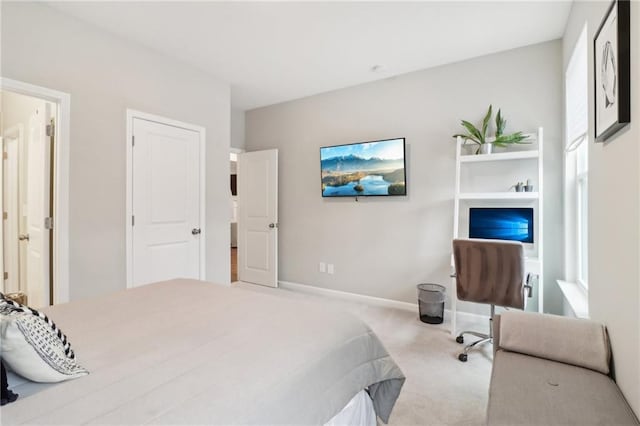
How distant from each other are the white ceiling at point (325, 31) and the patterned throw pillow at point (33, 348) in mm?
2304

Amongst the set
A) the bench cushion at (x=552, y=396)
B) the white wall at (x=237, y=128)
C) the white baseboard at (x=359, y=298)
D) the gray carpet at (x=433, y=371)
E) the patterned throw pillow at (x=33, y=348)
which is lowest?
the gray carpet at (x=433, y=371)

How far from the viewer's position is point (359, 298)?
3941 mm

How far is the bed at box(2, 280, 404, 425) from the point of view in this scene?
0.80 m

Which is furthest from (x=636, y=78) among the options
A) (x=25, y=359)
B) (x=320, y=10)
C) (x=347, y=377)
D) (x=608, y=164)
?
(x=25, y=359)

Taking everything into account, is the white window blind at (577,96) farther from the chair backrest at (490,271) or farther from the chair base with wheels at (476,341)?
the chair base with wheels at (476,341)

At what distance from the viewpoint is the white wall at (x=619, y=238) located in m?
1.14

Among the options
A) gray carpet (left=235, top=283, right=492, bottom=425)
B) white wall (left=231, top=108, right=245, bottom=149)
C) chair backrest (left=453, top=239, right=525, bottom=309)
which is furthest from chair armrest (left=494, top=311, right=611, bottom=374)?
white wall (left=231, top=108, right=245, bottom=149)

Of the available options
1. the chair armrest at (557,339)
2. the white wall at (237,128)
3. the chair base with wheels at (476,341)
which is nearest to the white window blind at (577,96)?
the chair armrest at (557,339)

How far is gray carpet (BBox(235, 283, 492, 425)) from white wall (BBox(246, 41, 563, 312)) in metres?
0.53

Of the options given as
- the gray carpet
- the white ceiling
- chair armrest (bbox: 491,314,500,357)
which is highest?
the white ceiling

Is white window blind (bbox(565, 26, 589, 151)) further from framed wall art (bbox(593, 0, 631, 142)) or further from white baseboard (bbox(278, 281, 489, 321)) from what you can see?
white baseboard (bbox(278, 281, 489, 321))

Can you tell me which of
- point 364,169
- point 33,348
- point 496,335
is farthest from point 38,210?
point 496,335

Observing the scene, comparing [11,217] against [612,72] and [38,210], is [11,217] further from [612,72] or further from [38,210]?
[612,72]

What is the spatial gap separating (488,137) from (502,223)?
847 millimetres
